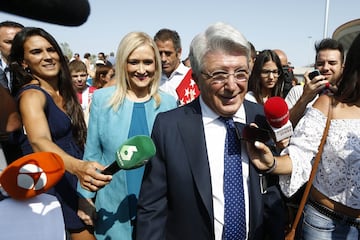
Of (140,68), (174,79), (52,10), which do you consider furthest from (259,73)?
(52,10)

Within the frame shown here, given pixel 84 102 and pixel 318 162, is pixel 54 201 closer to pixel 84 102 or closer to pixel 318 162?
pixel 318 162

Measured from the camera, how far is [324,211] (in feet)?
6.40

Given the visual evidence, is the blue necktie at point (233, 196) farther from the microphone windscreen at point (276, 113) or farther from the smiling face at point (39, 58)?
the smiling face at point (39, 58)

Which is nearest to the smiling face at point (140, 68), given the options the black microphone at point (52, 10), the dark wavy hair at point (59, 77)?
the dark wavy hair at point (59, 77)

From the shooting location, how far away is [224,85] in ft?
5.45

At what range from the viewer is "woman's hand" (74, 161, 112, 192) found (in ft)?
5.41

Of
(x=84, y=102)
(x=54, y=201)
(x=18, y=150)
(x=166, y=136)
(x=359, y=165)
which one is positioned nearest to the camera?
(x=54, y=201)

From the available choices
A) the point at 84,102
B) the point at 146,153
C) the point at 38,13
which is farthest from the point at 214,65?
the point at 84,102

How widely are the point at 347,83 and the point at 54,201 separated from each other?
5.41ft

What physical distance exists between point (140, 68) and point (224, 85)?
93 cm

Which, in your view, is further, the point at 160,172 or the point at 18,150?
the point at 18,150

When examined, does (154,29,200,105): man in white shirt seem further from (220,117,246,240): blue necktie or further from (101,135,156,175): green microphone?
(101,135,156,175): green microphone

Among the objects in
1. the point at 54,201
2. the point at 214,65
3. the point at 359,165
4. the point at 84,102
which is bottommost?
the point at 84,102

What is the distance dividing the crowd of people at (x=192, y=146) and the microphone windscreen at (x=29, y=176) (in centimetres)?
12
